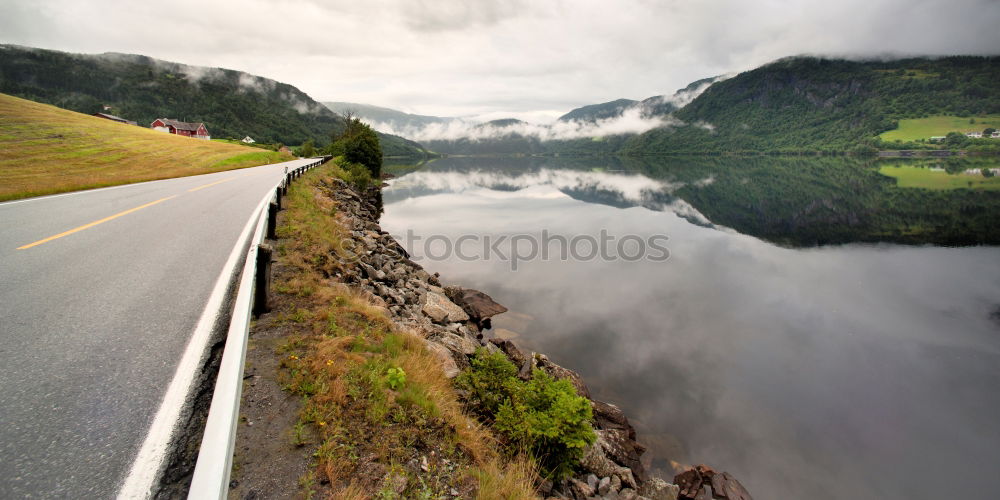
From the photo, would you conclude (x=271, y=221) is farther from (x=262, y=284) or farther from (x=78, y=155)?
(x=78, y=155)

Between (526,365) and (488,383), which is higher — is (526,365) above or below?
below

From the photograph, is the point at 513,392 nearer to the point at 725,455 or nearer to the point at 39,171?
the point at 725,455

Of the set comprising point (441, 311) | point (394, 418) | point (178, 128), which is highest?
point (178, 128)

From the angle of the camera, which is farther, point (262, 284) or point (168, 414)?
point (262, 284)

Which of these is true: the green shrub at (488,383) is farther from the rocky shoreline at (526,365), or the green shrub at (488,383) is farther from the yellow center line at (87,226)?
the yellow center line at (87,226)

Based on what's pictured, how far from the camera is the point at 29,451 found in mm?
3371

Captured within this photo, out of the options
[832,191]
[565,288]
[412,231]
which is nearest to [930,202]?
[832,191]

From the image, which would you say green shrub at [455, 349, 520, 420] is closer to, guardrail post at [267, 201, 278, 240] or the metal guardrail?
the metal guardrail

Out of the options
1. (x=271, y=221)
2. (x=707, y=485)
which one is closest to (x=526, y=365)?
(x=707, y=485)

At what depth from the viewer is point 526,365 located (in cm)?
1275

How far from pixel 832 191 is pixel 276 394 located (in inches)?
3268

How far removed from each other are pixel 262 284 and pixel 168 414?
10.7 feet

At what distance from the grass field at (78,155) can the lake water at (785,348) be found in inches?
705

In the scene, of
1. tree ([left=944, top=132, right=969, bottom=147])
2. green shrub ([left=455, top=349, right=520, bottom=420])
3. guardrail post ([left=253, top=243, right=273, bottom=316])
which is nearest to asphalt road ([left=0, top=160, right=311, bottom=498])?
guardrail post ([left=253, top=243, right=273, bottom=316])
